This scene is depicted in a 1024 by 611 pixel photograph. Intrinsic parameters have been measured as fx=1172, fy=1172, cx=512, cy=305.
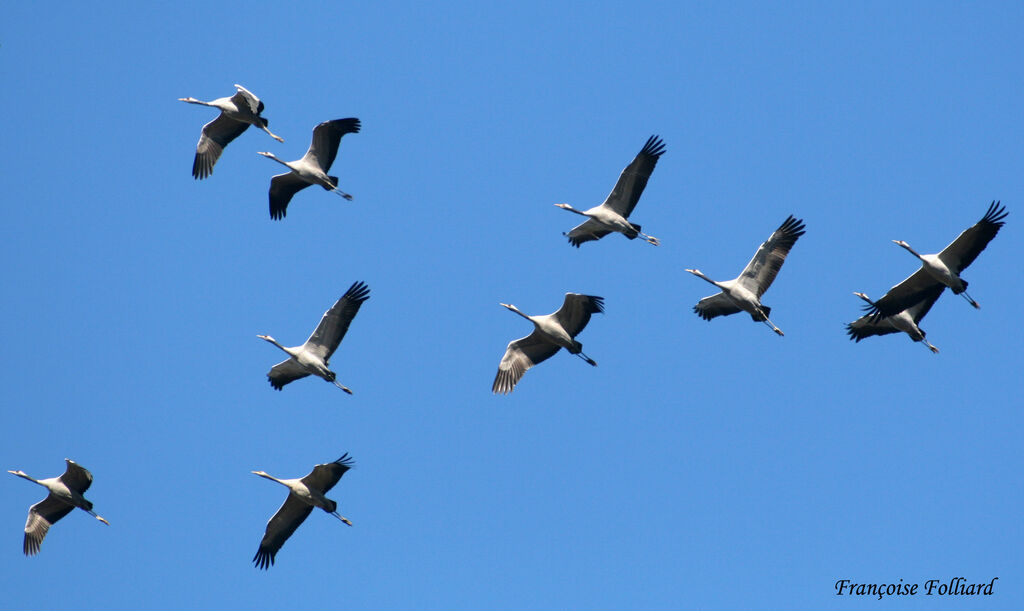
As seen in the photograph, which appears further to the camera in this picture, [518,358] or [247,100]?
[247,100]

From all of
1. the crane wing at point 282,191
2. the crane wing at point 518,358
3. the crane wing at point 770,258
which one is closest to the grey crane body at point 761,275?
the crane wing at point 770,258

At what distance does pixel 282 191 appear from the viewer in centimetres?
2888

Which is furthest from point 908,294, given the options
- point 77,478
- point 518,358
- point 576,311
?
point 77,478

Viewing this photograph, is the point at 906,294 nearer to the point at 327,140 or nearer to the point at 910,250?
the point at 910,250

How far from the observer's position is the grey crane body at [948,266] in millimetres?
23562

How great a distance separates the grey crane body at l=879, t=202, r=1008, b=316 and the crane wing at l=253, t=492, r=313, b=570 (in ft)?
44.1

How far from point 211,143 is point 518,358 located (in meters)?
9.97

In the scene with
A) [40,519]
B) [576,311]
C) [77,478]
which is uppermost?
[576,311]

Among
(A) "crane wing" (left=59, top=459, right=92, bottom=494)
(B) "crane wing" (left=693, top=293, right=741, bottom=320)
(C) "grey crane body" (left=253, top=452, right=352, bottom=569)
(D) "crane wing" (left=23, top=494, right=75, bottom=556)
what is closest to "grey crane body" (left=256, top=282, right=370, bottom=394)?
(C) "grey crane body" (left=253, top=452, right=352, bottom=569)

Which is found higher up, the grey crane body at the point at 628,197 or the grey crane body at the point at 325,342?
the grey crane body at the point at 628,197

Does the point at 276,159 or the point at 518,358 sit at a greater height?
the point at 276,159

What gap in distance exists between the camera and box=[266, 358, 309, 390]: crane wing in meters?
26.6

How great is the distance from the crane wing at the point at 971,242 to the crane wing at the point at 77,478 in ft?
63.7

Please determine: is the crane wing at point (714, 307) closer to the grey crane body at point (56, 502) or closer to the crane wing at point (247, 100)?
the crane wing at point (247, 100)
